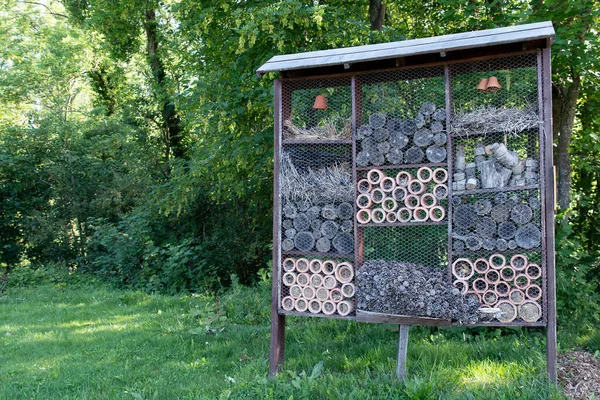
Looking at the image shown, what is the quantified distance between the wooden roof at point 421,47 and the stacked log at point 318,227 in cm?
141

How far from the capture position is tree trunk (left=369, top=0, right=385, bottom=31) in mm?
10617

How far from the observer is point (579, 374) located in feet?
17.9

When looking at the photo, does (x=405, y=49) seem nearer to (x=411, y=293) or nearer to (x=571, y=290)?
(x=411, y=293)

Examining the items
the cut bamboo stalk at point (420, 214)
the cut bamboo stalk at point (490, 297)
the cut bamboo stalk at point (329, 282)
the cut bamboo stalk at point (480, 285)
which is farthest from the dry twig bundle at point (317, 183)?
the cut bamboo stalk at point (490, 297)

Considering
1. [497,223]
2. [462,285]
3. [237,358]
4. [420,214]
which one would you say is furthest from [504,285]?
[237,358]

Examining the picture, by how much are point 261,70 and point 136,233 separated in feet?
27.4

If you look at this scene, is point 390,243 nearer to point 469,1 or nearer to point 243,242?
point 469,1

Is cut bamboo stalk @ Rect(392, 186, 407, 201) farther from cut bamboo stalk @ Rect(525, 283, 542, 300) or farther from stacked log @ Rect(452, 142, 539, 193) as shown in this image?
cut bamboo stalk @ Rect(525, 283, 542, 300)

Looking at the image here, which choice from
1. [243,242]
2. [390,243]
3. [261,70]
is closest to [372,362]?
[390,243]

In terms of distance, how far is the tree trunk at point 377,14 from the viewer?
10617 mm

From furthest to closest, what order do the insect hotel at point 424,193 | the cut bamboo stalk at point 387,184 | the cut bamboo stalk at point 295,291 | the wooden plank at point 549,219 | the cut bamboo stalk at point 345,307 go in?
the cut bamboo stalk at point 295,291 < the cut bamboo stalk at point 345,307 < the cut bamboo stalk at point 387,184 < the insect hotel at point 424,193 < the wooden plank at point 549,219

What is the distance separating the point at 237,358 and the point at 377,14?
7104mm

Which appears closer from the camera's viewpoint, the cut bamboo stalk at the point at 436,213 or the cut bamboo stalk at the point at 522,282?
the cut bamboo stalk at the point at 522,282

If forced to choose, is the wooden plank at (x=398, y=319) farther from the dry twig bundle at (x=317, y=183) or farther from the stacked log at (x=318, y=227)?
the dry twig bundle at (x=317, y=183)
